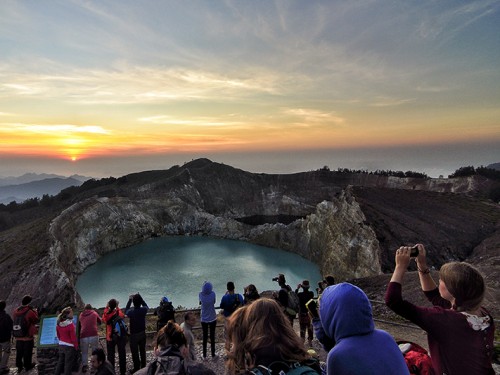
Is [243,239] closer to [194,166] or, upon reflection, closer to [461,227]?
[194,166]

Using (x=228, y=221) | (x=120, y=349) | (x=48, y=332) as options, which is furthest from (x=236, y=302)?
(x=228, y=221)

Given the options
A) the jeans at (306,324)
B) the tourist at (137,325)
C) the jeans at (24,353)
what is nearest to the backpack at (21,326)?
the jeans at (24,353)

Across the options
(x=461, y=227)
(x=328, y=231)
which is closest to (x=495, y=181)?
(x=461, y=227)

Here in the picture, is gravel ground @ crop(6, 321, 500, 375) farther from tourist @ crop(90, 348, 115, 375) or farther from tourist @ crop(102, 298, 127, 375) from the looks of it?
tourist @ crop(90, 348, 115, 375)

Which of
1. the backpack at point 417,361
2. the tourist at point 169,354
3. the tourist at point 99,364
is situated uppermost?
the backpack at point 417,361

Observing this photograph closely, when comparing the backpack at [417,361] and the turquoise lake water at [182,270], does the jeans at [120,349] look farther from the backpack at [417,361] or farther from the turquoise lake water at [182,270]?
the turquoise lake water at [182,270]

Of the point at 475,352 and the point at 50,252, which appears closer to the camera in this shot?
the point at 475,352

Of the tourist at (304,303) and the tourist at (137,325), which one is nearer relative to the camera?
the tourist at (137,325)
